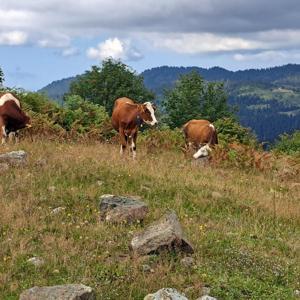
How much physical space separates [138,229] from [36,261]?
2.35 meters

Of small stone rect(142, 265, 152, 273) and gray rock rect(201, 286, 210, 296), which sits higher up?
small stone rect(142, 265, 152, 273)

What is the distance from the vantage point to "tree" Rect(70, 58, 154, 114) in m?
79.8

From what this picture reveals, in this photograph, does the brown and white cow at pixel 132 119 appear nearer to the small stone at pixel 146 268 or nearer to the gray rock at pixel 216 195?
the gray rock at pixel 216 195

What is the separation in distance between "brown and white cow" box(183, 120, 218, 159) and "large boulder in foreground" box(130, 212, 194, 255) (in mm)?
13641

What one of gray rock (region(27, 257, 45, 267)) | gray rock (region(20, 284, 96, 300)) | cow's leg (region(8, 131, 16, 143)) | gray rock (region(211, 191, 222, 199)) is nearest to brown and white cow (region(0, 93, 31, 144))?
cow's leg (region(8, 131, 16, 143))

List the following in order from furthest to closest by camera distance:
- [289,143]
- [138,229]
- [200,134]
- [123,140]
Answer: [289,143], [200,134], [123,140], [138,229]

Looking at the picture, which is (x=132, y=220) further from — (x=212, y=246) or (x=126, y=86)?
(x=126, y=86)

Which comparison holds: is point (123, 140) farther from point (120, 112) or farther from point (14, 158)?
point (14, 158)

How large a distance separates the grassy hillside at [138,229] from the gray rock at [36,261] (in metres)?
0.08

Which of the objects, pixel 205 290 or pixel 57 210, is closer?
pixel 205 290

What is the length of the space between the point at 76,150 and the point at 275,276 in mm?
9629

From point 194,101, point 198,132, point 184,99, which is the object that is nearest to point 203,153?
point 198,132

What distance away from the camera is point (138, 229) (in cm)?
943

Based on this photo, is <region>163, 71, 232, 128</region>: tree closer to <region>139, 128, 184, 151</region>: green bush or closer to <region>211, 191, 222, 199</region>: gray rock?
<region>139, 128, 184, 151</region>: green bush
